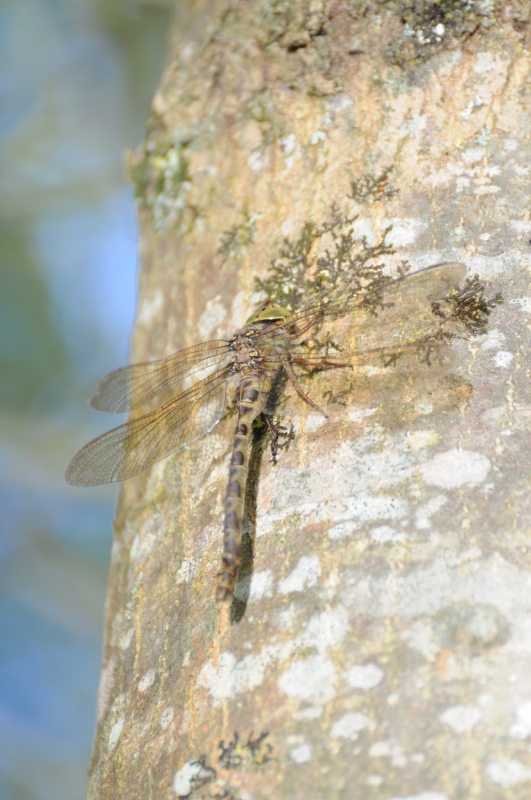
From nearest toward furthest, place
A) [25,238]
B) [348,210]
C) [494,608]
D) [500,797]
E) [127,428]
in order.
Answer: [500,797] < [494,608] < [348,210] < [127,428] < [25,238]

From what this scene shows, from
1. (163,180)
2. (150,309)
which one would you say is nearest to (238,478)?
(150,309)

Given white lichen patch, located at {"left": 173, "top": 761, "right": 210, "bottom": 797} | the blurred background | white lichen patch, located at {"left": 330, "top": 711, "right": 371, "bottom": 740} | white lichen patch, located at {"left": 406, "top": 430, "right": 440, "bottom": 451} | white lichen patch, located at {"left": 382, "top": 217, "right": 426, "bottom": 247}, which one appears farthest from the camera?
the blurred background

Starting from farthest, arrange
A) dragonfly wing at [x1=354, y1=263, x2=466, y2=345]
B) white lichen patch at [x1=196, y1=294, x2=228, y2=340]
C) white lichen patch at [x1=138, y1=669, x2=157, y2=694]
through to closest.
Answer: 1. white lichen patch at [x1=196, y1=294, x2=228, y2=340]
2. dragonfly wing at [x1=354, y1=263, x2=466, y2=345]
3. white lichen patch at [x1=138, y1=669, x2=157, y2=694]

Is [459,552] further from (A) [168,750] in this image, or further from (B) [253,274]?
(B) [253,274]

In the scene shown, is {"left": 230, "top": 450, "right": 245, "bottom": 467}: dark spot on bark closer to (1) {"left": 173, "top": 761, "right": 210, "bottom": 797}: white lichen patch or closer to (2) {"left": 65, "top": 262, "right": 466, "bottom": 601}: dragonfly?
(2) {"left": 65, "top": 262, "right": 466, "bottom": 601}: dragonfly

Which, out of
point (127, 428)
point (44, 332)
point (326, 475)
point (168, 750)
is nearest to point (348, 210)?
point (326, 475)

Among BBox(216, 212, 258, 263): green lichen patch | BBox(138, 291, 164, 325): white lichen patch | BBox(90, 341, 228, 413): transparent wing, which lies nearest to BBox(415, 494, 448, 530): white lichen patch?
BBox(90, 341, 228, 413): transparent wing

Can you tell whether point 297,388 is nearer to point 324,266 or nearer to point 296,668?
point 324,266
